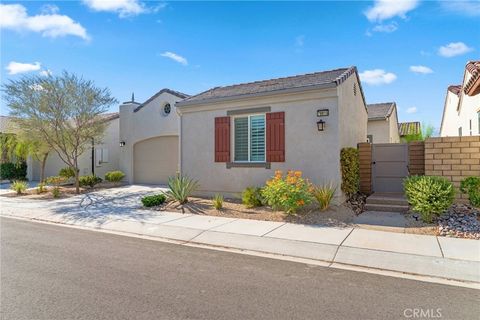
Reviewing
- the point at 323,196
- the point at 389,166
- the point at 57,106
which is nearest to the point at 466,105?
the point at 389,166

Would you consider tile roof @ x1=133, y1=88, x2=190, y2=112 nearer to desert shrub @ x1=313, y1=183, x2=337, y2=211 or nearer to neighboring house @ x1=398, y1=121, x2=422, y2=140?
desert shrub @ x1=313, y1=183, x2=337, y2=211

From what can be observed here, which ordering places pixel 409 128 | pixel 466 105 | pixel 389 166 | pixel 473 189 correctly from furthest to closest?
pixel 409 128
pixel 466 105
pixel 389 166
pixel 473 189

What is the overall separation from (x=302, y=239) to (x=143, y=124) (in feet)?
42.6

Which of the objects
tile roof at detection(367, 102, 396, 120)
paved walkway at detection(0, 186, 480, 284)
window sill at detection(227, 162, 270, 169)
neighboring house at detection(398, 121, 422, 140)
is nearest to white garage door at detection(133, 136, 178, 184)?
window sill at detection(227, 162, 270, 169)

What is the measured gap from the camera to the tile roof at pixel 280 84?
32.0 ft

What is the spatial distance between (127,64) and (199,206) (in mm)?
6517

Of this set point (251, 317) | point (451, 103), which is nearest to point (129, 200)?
point (251, 317)

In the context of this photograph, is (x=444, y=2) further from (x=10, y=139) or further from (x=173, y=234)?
(x=10, y=139)

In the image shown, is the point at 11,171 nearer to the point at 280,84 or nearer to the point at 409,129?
the point at 280,84

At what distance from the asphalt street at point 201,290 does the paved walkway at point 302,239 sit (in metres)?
0.58

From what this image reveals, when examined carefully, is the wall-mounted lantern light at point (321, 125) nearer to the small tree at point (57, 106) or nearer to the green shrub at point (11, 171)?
the small tree at point (57, 106)

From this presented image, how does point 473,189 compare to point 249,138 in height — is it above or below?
below

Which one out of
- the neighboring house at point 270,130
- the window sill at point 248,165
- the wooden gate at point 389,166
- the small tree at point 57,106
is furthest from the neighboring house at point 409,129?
the small tree at point 57,106

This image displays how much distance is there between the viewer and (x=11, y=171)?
2217 centimetres
